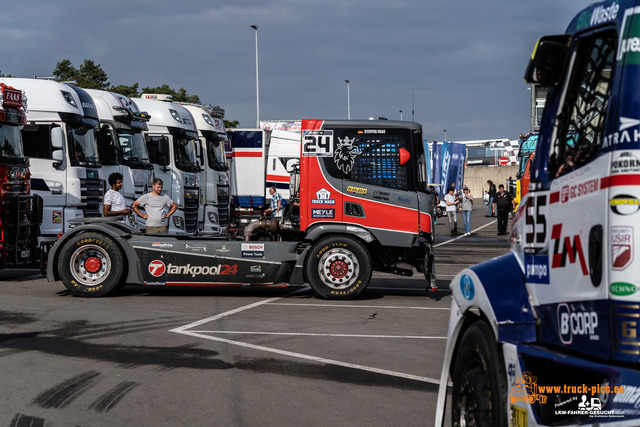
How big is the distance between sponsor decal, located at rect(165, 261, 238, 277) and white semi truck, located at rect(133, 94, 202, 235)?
848 centimetres

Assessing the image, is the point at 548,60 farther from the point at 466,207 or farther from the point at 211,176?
the point at 466,207

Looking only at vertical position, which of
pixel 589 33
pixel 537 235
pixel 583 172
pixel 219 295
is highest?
pixel 589 33

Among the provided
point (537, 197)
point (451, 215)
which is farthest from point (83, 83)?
point (537, 197)

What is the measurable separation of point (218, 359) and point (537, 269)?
4.27 meters

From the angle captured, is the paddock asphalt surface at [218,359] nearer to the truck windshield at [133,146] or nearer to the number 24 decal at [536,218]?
the number 24 decal at [536,218]

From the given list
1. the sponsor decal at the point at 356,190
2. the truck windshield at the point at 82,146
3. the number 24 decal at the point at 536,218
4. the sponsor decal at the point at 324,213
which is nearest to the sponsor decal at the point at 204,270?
the sponsor decal at the point at 324,213

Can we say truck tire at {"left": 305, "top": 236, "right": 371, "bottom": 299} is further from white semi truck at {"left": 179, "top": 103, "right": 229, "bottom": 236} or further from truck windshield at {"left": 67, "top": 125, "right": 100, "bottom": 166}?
white semi truck at {"left": 179, "top": 103, "right": 229, "bottom": 236}

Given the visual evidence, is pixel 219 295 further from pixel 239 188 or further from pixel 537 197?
pixel 239 188

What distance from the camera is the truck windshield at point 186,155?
2052 centimetres

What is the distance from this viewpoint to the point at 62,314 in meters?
9.55

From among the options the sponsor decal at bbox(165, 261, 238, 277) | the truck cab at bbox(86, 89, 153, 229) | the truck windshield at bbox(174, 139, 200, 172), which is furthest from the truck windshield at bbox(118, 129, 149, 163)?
the sponsor decal at bbox(165, 261, 238, 277)

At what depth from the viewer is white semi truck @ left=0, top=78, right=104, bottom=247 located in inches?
558

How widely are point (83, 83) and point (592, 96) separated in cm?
5441

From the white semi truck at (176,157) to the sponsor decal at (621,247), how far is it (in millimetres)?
17422
